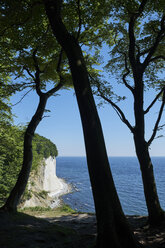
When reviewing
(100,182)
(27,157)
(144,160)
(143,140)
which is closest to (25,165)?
(27,157)

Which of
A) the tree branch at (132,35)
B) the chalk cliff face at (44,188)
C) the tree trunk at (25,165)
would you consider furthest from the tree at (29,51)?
the chalk cliff face at (44,188)

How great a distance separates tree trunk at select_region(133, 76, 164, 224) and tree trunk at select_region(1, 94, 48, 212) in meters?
4.87

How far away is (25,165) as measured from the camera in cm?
809

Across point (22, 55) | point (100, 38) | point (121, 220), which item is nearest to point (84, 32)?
point (100, 38)

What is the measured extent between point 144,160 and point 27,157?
5394mm

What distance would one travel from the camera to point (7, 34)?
8.35 meters

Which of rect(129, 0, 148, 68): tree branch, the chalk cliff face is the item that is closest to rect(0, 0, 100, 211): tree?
rect(129, 0, 148, 68): tree branch

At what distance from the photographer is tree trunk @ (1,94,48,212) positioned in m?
7.52

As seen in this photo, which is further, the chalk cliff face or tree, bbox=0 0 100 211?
the chalk cliff face

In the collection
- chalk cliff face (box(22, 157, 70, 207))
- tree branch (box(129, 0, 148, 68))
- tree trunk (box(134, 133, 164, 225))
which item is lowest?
chalk cliff face (box(22, 157, 70, 207))

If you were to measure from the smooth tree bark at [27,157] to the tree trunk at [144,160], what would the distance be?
476 cm

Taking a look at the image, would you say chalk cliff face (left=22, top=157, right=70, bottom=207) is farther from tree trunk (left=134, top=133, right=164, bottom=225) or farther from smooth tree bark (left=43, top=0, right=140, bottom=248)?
smooth tree bark (left=43, top=0, right=140, bottom=248)

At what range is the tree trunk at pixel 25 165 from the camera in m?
7.52

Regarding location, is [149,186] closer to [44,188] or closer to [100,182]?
[100,182]
